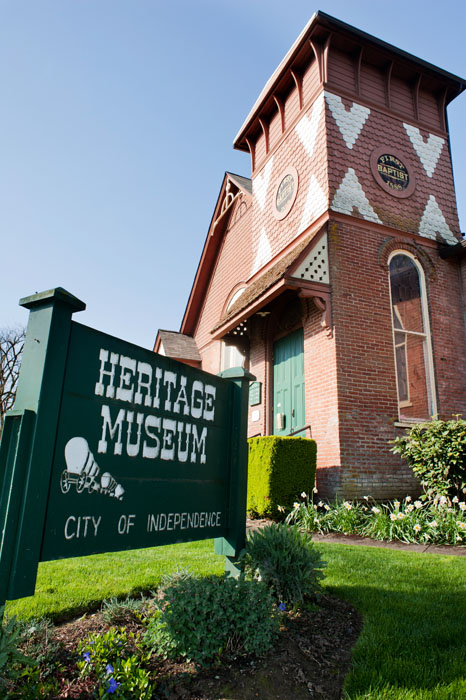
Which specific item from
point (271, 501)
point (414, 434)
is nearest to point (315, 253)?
point (414, 434)

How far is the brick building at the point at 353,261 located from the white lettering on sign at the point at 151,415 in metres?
5.42

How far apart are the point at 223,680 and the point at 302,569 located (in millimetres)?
1147

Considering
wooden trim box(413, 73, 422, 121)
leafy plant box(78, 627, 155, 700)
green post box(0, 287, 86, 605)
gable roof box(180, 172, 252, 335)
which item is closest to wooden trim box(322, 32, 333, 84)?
wooden trim box(413, 73, 422, 121)

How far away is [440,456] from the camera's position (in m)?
7.36

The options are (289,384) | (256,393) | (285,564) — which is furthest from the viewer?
(256,393)

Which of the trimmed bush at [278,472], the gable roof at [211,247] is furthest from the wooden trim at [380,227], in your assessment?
the gable roof at [211,247]

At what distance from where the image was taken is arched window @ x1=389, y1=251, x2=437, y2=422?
9.41 metres

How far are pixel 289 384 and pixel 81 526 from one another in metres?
8.17

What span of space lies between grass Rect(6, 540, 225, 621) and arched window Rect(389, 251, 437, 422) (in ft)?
18.5

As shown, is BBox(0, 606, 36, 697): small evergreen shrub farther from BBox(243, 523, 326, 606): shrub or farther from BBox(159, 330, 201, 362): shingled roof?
BBox(159, 330, 201, 362): shingled roof

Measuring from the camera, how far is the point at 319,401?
28.7 ft

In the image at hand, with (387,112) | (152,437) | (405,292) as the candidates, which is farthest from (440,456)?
(387,112)

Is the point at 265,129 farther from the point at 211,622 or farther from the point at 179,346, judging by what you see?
the point at 211,622

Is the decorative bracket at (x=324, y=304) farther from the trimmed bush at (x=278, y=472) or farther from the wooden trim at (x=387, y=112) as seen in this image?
the wooden trim at (x=387, y=112)
